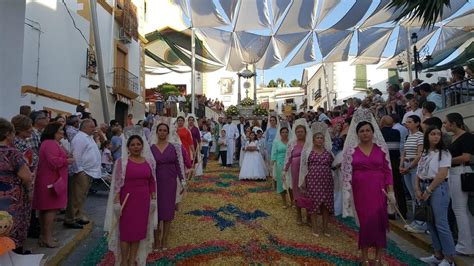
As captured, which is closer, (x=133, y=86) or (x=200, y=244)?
(x=200, y=244)

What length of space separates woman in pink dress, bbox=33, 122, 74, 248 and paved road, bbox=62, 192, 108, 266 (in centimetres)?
33

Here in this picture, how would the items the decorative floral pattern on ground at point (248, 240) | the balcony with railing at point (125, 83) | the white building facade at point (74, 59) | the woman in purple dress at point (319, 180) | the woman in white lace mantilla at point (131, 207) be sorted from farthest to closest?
the balcony with railing at point (125, 83) → the white building facade at point (74, 59) → the woman in purple dress at point (319, 180) → the decorative floral pattern on ground at point (248, 240) → the woman in white lace mantilla at point (131, 207)

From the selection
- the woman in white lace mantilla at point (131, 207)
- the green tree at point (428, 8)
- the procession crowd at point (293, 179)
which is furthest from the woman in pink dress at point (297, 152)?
the woman in white lace mantilla at point (131, 207)

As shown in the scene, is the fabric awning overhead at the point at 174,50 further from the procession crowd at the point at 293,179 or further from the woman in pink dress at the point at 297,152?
the woman in pink dress at the point at 297,152

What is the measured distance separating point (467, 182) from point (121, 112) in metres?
17.2

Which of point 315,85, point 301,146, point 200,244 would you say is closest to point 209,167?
point 301,146

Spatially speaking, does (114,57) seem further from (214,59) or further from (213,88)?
(213,88)

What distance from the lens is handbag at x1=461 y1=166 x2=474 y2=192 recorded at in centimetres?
488

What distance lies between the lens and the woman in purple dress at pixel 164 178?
5547 millimetres

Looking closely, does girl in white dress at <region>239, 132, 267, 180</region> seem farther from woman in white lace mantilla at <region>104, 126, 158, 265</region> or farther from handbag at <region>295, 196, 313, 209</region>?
woman in white lace mantilla at <region>104, 126, 158, 265</region>

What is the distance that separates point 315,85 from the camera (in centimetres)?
4681

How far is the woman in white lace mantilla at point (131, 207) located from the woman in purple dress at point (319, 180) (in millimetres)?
2640

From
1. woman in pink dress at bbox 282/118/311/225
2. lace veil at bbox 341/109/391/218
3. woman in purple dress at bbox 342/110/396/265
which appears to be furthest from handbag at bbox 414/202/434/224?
woman in pink dress at bbox 282/118/311/225

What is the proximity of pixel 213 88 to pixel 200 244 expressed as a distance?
44.6 meters
